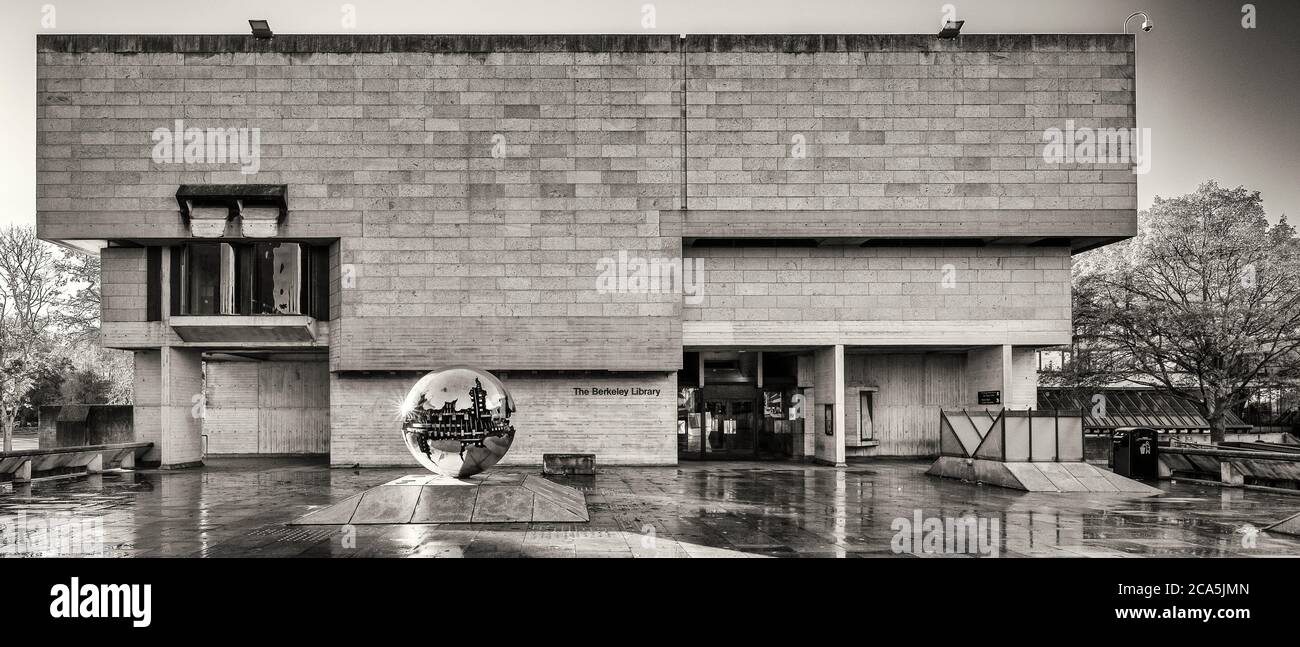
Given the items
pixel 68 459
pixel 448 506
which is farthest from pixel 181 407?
pixel 448 506

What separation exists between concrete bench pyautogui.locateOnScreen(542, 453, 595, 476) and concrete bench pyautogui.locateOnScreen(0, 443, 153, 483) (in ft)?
45.5

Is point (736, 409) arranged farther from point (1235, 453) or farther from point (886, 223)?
point (1235, 453)

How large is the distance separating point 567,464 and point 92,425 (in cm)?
1926

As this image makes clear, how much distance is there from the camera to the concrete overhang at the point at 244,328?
93.5 ft

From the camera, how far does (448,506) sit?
14.8 meters

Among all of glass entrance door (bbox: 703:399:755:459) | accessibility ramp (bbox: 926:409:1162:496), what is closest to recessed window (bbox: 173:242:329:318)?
glass entrance door (bbox: 703:399:755:459)

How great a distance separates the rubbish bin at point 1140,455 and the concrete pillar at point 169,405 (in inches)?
1199

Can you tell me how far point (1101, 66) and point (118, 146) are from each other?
33197 mm

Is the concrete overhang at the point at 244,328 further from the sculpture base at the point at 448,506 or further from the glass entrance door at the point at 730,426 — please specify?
the glass entrance door at the point at 730,426
